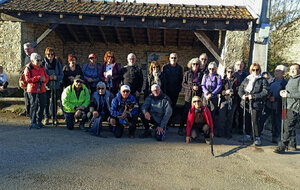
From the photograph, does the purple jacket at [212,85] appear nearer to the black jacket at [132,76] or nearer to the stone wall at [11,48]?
the black jacket at [132,76]

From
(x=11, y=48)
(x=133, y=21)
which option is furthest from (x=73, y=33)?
(x=133, y=21)

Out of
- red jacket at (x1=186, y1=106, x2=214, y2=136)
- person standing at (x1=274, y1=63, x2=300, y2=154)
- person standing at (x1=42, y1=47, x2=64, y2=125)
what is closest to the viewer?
person standing at (x1=274, y1=63, x2=300, y2=154)

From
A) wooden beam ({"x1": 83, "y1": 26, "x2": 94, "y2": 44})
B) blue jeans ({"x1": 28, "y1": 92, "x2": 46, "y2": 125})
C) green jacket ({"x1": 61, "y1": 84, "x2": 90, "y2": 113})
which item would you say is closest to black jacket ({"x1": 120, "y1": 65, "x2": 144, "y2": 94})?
green jacket ({"x1": 61, "y1": 84, "x2": 90, "y2": 113})

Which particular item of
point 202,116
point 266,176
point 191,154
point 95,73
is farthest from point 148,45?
point 266,176

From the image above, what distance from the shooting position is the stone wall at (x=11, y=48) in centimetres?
930

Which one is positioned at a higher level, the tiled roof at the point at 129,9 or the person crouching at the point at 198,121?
the tiled roof at the point at 129,9

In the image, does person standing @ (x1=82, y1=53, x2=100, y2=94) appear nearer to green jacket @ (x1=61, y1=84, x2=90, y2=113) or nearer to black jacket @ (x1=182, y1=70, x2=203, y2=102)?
green jacket @ (x1=61, y1=84, x2=90, y2=113)

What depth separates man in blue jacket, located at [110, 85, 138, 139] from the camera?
15.4 feet

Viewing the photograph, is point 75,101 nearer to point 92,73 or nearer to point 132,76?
point 92,73

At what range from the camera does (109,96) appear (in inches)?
201

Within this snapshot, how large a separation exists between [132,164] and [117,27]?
26.1ft

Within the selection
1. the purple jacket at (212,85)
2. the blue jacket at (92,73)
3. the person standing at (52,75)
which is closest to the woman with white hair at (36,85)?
the person standing at (52,75)

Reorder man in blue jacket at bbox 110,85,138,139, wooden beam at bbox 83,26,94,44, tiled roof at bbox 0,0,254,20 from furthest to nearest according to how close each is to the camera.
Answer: wooden beam at bbox 83,26,94,44
tiled roof at bbox 0,0,254,20
man in blue jacket at bbox 110,85,138,139

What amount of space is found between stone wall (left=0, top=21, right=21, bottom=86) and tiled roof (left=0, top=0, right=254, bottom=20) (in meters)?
1.33
